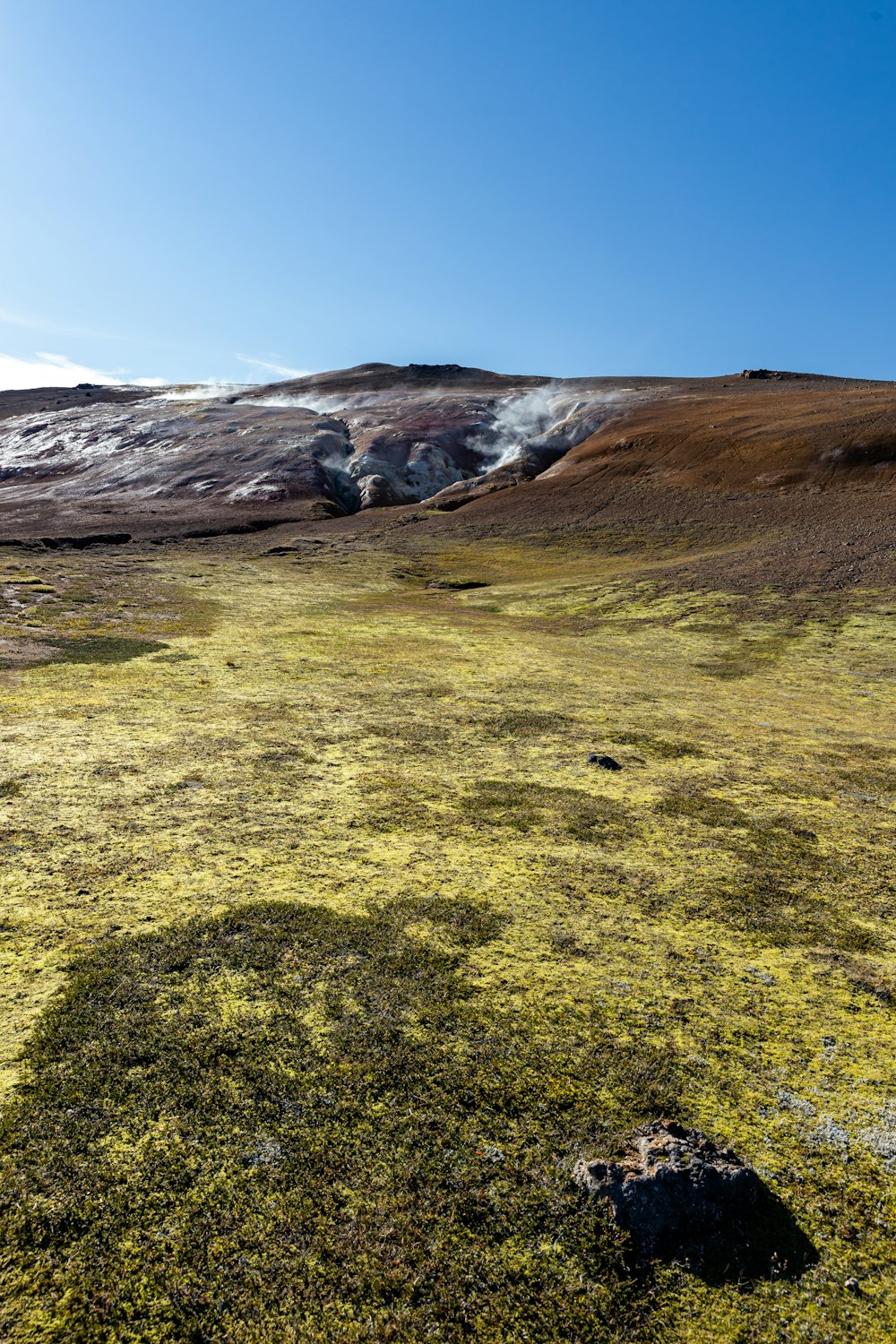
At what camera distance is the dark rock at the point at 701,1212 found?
3838mm

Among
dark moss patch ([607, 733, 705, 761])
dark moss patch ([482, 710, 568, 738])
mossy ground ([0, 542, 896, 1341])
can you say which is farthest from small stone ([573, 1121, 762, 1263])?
dark moss patch ([482, 710, 568, 738])

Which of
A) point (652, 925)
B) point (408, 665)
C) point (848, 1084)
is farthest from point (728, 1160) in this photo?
point (408, 665)

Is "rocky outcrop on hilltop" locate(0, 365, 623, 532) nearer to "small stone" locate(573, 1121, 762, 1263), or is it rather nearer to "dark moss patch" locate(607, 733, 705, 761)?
"dark moss patch" locate(607, 733, 705, 761)

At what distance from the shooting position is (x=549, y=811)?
9.95 meters

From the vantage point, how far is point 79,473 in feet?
353

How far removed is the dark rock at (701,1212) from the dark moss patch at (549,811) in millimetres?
5018

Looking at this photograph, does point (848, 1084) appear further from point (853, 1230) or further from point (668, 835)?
point (668, 835)

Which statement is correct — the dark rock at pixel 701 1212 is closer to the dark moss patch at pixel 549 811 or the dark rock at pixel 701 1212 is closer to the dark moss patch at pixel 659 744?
the dark moss patch at pixel 549 811

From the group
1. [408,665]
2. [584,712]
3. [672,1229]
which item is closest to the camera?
[672,1229]

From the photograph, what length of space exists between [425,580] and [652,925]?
141 ft

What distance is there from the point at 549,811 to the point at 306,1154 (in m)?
6.15

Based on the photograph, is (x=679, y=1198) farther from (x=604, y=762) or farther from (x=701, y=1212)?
(x=604, y=762)

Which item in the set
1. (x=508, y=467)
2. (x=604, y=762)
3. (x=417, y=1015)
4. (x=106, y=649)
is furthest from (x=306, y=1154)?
(x=508, y=467)

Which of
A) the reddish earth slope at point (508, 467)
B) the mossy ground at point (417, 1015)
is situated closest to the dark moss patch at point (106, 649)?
the mossy ground at point (417, 1015)
